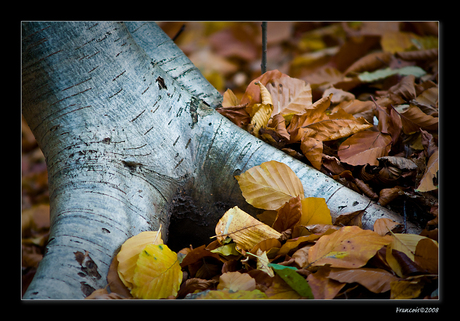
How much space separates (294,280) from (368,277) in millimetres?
213

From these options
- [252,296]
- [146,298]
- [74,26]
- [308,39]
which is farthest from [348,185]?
[308,39]

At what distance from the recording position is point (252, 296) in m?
0.84

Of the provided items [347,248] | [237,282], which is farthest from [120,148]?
[347,248]

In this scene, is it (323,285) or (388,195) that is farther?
(388,195)

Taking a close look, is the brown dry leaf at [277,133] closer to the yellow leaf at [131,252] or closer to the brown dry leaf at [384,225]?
the brown dry leaf at [384,225]

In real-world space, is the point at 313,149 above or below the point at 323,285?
above

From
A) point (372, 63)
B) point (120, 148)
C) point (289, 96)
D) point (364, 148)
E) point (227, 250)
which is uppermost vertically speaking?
point (372, 63)

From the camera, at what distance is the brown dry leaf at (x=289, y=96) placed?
4.46 ft

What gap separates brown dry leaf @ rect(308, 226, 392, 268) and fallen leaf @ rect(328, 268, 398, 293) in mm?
19

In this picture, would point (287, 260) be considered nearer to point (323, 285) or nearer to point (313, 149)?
point (323, 285)

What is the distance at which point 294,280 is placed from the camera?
33.6 inches

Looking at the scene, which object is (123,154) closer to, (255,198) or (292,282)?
(255,198)

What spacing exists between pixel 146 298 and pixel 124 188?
402 mm

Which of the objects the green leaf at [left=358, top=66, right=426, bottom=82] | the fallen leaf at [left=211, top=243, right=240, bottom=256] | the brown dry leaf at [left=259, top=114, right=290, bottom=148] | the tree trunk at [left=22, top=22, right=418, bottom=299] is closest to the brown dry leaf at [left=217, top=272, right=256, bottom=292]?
the fallen leaf at [left=211, top=243, right=240, bottom=256]
